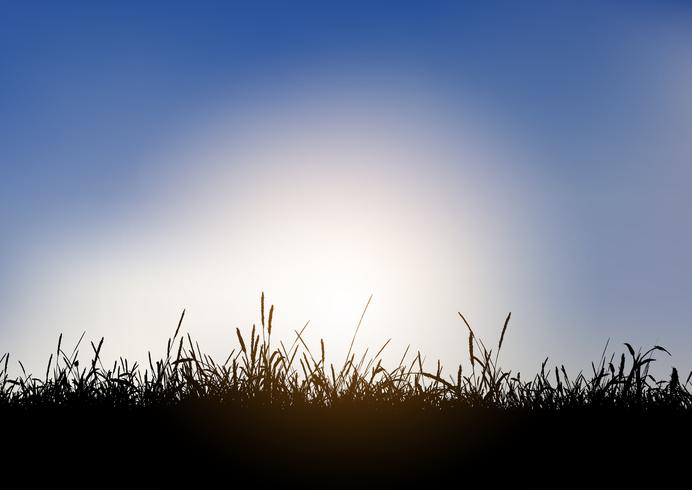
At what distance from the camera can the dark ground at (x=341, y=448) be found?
251 centimetres

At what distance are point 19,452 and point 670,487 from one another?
Result: 267 cm

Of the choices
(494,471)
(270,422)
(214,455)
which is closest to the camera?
(494,471)

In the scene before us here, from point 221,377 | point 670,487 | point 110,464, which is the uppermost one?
point 221,377

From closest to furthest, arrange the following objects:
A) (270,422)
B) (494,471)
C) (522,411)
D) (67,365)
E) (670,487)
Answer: (670,487) → (494,471) → (270,422) → (522,411) → (67,365)

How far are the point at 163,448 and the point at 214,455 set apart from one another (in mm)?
235

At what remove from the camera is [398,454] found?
Answer: 9.16ft

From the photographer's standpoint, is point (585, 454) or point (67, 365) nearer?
point (585, 454)

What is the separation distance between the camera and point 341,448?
2.84m

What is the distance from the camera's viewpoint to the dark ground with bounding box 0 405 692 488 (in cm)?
251

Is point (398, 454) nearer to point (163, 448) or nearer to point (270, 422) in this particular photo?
point (270, 422)

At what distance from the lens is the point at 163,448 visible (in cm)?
280

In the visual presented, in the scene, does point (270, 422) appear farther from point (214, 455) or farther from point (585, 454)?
point (585, 454)

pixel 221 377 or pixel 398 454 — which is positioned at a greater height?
pixel 221 377

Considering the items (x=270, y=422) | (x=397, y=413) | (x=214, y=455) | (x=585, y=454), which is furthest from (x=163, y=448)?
(x=585, y=454)
